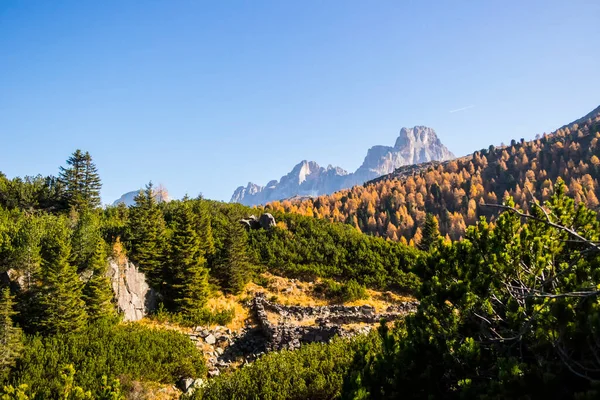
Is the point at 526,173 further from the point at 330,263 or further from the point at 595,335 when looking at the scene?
the point at 595,335

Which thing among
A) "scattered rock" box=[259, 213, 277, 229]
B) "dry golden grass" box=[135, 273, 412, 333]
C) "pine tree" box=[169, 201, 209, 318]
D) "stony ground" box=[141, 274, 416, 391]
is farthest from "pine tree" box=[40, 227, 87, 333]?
"scattered rock" box=[259, 213, 277, 229]

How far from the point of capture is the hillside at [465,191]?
112062 mm

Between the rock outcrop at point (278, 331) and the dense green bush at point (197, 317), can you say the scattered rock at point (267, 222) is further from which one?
the dense green bush at point (197, 317)

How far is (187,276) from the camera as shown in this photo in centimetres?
2377

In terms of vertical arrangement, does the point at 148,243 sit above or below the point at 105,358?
above

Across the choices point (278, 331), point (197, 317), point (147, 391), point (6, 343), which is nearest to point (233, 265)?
point (197, 317)

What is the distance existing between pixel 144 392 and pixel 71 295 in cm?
725

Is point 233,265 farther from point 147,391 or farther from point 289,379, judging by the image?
point 289,379

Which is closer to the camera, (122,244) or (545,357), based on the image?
(545,357)

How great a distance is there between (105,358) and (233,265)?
13513mm

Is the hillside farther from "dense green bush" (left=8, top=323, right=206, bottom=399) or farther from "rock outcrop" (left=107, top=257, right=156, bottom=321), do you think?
"dense green bush" (left=8, top=323, right=206, bottom=399)

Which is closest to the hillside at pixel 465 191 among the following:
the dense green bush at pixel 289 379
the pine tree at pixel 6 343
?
the dense green bush at pixel 289 379

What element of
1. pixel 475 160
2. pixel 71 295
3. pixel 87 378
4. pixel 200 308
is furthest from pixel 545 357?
pixel 475 160

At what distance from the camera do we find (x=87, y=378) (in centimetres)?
1295
